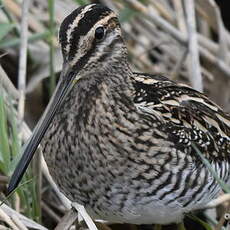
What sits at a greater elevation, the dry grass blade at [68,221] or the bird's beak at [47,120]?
the bird's beak at [47,120]

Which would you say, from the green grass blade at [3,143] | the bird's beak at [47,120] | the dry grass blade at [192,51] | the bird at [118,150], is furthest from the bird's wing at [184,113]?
the dry grass blade at [192,51]

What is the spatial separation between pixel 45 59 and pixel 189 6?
805mm

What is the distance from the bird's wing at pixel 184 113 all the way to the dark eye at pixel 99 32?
379 mm

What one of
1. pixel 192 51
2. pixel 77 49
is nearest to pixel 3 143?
pixel 77 49

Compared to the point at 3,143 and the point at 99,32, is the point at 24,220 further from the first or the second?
the point at 99,32

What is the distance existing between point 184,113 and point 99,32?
1.93ft

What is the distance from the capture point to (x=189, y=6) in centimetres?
449

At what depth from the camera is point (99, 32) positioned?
3156 millimetres

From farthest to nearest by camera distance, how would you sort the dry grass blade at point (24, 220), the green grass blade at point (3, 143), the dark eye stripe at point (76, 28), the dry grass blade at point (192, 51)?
the dry grass blade at point (192, 51) < the green grass blade at point (3, 143) < the dry grass blade at point (24, 220) < the dark eye stripe at point (76, 28)

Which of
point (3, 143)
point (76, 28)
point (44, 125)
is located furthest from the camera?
point (3, 143)

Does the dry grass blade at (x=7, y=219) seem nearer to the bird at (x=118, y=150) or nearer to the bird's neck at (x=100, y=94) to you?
the bird at (x=118, y=150)

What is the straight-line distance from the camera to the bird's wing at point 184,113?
3457mm

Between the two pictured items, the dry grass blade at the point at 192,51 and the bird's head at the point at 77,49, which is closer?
the bird's head at the point at 77,49

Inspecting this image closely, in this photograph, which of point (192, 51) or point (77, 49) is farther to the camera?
point (192, 51)
